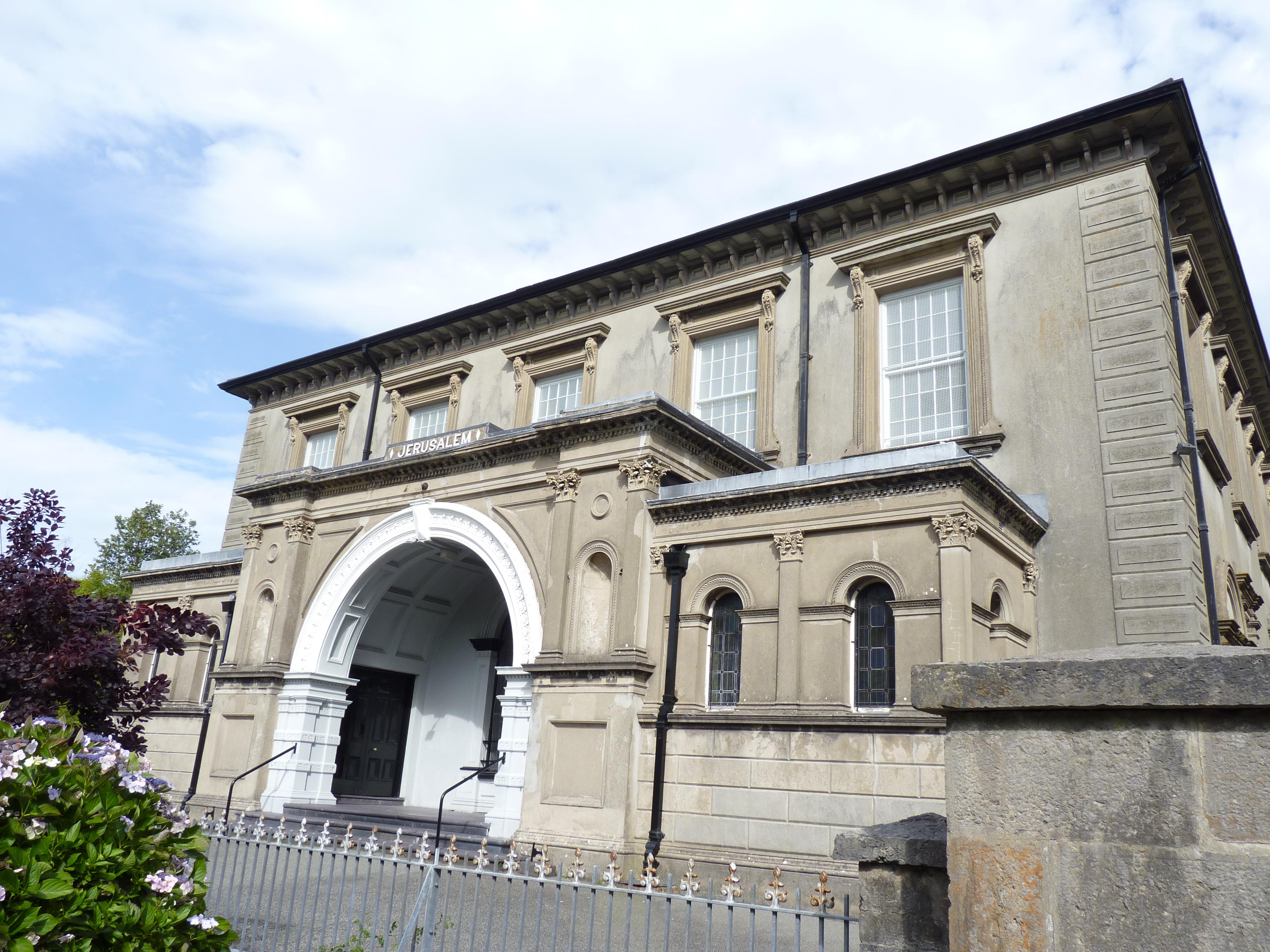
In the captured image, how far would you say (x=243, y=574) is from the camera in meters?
20.9

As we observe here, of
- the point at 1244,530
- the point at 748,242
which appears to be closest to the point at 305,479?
the point at 748,242

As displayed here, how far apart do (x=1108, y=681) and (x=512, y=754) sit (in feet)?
42.3

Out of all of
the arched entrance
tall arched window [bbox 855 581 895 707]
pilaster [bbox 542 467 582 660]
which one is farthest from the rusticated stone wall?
the arched entrance

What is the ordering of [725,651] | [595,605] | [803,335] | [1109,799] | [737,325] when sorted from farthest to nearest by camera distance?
[737,325]
[803,335]
[595,605]
[725,651]
[1109,799]

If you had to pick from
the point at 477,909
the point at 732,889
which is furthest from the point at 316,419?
the point at 732,889

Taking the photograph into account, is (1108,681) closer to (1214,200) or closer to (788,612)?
(788,612)

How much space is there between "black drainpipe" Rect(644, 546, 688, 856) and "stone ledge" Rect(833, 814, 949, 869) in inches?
383

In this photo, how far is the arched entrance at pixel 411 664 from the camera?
17422 millimetres

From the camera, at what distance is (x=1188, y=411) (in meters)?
15.1

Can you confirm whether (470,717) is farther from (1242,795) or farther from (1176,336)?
(1242,795)

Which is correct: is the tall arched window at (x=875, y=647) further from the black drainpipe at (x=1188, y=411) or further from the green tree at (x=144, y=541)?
the green tree at (x=144, y=541)

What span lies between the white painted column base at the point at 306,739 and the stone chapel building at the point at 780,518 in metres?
0.06

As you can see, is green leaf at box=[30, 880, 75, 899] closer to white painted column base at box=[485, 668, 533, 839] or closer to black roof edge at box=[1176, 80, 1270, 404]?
white painted column base at box=[485, 668, 533, 839]

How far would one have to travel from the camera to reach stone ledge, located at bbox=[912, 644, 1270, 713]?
349 centimetres
